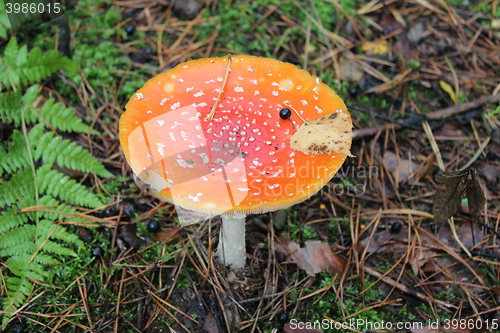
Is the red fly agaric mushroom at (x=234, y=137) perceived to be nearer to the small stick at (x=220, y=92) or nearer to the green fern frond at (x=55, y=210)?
the small stick at (x=220, y=92)

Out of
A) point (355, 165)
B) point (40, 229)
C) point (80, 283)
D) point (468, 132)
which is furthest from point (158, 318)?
point (468, 132)

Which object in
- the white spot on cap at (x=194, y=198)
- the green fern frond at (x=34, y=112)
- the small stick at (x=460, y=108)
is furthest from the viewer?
the small stick at (x=460, y=108)

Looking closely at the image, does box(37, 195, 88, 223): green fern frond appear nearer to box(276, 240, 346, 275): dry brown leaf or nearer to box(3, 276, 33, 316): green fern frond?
box(3, 276, 33, 316): green fern frond

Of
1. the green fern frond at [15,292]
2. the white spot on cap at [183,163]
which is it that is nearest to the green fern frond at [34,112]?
the green fern frond at [15,292]

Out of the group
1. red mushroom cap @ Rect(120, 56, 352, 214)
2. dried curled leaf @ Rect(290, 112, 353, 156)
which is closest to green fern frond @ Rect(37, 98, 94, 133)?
red mushroom cap @ Rect(120, 56, 352, 214)

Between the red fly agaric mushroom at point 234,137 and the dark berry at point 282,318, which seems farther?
the dark berry at point 282,318

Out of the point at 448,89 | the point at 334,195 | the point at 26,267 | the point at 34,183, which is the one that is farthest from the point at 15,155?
the point at 448,89

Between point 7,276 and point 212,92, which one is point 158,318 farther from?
point 212,92

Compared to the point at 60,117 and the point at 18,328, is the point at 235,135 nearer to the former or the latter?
the point at 60,117
